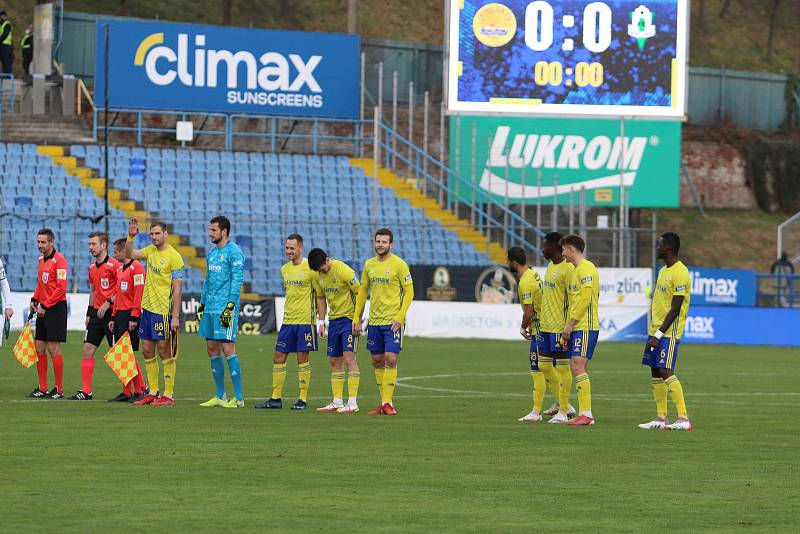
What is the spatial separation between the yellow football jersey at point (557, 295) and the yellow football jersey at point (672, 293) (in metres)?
1.34

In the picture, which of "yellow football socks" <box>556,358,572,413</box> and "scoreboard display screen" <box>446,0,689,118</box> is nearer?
"yellow football socks" <box>556,358,572,413</box>

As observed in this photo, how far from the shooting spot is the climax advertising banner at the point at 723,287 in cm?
4269

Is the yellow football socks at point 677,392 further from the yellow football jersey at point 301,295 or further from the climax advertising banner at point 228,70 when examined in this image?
the climax advertising banner at point 228,70

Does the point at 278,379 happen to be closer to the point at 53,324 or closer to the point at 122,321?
the point at 122,321

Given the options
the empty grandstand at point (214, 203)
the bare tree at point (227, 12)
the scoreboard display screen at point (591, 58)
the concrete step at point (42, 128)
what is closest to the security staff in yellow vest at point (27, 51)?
the concrete step at point (42, 128)

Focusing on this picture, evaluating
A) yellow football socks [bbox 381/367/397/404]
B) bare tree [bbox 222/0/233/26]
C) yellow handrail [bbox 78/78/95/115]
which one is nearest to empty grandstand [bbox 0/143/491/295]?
yellow handrail [bbox 78/78/95/115]

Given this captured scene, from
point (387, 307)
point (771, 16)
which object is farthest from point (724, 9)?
point (387, 307)

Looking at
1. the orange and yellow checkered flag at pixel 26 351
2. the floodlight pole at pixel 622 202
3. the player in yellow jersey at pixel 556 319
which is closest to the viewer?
the player in yellow jersey at pixel 556 319

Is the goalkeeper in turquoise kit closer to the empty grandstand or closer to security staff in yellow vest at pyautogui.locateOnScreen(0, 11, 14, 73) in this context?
the empty grandstand

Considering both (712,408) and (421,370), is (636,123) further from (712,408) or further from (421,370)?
(712,408)

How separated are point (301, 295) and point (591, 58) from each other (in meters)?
25.7

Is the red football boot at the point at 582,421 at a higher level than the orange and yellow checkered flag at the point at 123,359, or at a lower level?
lower

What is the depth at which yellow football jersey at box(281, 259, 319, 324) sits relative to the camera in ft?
63.1

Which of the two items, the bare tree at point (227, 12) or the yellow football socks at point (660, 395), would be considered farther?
the bare tree at point (227, 12)
